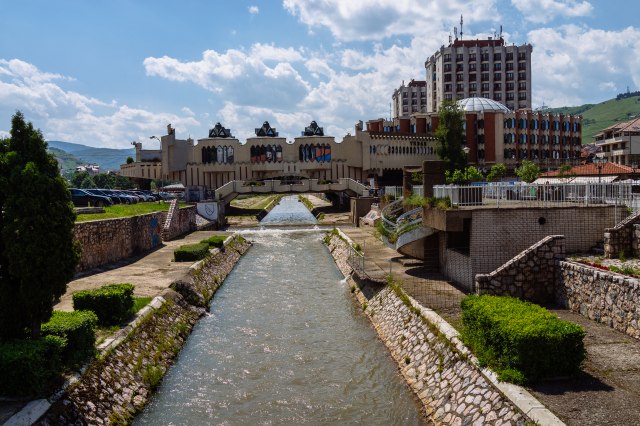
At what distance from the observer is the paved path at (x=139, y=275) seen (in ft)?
78.7

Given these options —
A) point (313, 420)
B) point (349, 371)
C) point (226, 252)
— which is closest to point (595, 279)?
point (349, 371)

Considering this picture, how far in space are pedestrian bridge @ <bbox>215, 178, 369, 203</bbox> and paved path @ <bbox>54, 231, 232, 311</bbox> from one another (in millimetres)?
38631

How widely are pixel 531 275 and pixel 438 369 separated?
604 cm

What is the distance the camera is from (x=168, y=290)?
80.7 feet

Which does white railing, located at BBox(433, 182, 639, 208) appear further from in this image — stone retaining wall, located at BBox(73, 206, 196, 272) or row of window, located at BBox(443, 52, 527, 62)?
row of window, located at BBox(443, 52, 527, 62)

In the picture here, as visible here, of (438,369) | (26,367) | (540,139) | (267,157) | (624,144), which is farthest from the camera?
(540,139)

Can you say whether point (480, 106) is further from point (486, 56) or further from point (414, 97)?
point (414, 97)

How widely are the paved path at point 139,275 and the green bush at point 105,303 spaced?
2.30 m

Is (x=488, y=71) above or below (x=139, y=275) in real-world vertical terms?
above

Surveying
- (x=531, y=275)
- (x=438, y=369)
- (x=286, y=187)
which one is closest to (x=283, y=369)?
(x=438, y=369)

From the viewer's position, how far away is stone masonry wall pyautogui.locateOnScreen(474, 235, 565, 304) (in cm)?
1912

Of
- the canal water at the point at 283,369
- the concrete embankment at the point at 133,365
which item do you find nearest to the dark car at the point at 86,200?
the canal water at the point at 283,369

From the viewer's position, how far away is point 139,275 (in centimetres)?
2864

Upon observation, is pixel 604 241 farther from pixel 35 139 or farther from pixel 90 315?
pixel 35 139
